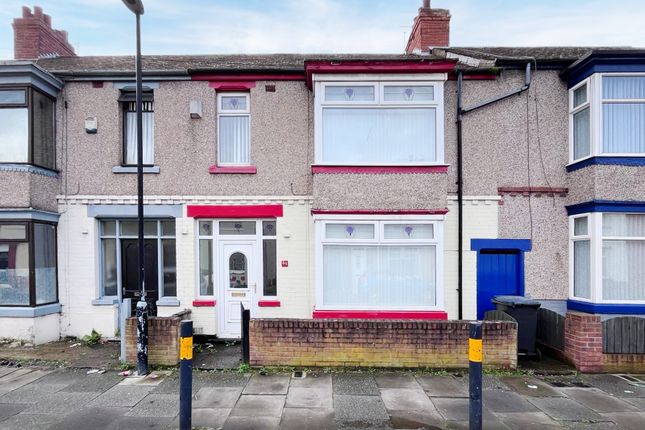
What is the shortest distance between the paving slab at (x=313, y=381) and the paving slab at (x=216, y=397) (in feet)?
2.86

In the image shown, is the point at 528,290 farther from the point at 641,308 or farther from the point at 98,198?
the point at 98,198

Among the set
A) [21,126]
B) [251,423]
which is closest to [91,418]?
[251,423]

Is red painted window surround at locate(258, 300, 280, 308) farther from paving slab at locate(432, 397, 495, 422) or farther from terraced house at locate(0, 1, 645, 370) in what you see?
paving slab at locate(432, 397, 495, 422)

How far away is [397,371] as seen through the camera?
626 centimetres

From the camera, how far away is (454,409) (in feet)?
16.3

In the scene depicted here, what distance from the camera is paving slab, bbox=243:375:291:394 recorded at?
5.50 m

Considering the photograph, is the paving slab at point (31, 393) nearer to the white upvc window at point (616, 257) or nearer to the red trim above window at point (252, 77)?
the red trim above window at point (252, 77)

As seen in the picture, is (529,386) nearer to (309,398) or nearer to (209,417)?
(309,398)

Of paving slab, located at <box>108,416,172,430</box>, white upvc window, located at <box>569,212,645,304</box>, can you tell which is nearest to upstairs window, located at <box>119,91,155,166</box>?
paving slab, located at <box>108,416,172,430</box>

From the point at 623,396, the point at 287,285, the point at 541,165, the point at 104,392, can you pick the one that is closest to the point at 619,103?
the point at 541,165

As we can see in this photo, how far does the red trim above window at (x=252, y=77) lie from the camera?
8281 millimetres

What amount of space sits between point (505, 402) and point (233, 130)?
7415mm

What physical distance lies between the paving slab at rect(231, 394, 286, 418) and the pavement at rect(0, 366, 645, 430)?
1cm

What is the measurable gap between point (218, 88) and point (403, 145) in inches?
173
